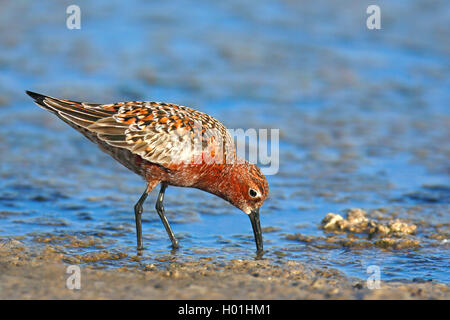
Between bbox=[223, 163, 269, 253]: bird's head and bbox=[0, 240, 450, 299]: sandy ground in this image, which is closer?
bbox=[0, 240, 450, 299]: sandy ground

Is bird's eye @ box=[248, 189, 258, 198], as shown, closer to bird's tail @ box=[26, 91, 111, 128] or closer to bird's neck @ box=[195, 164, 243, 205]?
bird's neck @ box=[195, 164, 243, 205]

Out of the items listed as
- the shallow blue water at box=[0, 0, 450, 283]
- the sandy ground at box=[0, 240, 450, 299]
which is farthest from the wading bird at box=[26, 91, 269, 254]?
the sandy ground at box=[0, 240, 450, 299]

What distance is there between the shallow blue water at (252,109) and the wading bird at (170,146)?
76cm

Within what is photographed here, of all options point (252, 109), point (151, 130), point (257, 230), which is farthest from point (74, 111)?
point (252, 109)

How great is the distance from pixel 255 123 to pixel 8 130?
5.17m

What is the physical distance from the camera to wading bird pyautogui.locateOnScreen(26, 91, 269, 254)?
9188mm

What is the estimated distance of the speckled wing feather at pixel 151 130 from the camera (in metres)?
9.17

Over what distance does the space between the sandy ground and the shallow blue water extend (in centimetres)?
48

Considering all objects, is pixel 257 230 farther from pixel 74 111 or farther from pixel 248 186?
pixel 74 111

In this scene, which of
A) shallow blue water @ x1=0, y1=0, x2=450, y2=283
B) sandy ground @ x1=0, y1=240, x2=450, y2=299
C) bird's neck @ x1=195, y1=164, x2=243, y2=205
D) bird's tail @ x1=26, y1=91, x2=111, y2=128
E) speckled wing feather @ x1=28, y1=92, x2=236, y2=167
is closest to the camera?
sandy ground @ x1=0, y1=240, x2=450, y2=299

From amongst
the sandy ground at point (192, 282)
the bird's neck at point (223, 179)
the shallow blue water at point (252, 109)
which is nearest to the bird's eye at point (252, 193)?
the bird's neck at point (223, 179)

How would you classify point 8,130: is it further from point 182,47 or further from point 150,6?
point 150,6

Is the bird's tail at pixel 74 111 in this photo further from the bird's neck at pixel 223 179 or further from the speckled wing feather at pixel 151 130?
the bird's neck at pixel 223 179

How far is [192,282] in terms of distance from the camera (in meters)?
7.88
